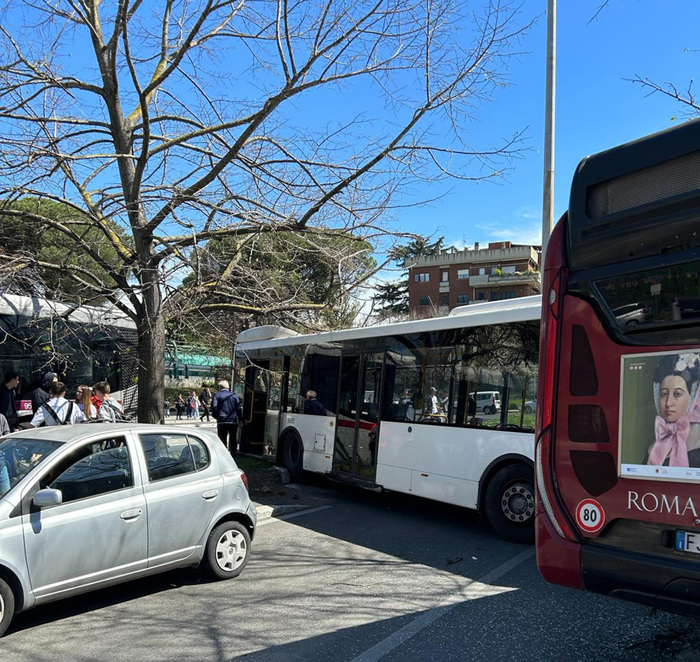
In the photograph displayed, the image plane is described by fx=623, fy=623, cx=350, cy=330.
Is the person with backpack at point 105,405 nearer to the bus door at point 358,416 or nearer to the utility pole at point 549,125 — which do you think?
the bus door at point 358,416

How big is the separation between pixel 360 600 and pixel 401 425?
13.0 ft

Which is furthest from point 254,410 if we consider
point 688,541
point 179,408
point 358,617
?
point 179,408

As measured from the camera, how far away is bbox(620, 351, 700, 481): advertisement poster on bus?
3.16 m

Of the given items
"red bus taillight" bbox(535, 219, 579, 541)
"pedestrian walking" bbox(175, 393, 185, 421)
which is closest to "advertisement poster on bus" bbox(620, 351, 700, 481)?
"red bus taillight" bbox(535, 219, 579, 541)

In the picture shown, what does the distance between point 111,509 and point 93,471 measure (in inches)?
14.1

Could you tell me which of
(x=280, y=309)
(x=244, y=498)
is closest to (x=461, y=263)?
(x=280, y=309)

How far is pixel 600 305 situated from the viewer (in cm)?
364

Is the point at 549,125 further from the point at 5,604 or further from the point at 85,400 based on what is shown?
the point at 5,604

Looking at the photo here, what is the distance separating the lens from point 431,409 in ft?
28.8

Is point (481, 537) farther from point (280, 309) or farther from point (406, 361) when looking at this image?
point (280, 309)

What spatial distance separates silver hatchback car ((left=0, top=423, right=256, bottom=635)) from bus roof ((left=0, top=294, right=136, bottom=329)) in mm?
4102

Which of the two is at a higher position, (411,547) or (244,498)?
(244,498)

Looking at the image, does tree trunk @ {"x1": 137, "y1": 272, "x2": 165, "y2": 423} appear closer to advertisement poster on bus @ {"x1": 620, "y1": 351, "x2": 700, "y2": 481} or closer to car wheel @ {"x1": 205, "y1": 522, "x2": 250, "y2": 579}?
car wheel @ {"x1": 205, "y1": 522, "x2": 250, "y2": 579}

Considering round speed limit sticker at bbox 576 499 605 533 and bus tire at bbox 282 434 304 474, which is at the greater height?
round speed limit sticker at bbox 576 499 605 533
